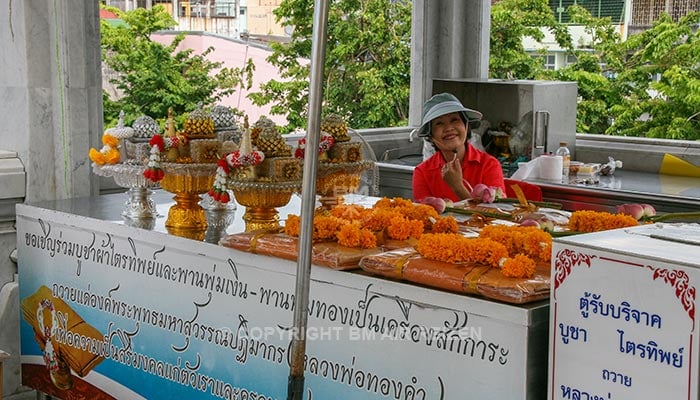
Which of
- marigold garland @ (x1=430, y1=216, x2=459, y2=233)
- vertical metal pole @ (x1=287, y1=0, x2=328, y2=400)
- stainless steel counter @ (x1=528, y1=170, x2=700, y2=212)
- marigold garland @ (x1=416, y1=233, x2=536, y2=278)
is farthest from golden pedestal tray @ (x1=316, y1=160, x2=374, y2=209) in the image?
Answer: stainless steel counter @ (x1=528, y1=170, x2=700, y2=212)

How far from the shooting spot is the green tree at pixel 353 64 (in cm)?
1358

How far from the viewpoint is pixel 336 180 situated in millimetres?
3750

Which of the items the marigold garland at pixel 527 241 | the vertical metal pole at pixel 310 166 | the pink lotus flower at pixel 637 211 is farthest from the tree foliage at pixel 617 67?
the vertical metal pole at pixel 310 166

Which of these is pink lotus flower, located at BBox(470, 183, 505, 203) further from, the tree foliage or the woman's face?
the tree foliage

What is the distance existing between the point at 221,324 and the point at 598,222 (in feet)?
4.12

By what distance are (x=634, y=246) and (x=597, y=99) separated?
37.3ft

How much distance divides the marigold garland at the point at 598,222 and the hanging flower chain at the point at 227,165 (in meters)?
1.08

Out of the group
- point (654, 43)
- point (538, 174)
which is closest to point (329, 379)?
point (538, 174)

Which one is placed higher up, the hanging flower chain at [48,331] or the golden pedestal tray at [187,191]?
the golden pedestal tray at [187,191]

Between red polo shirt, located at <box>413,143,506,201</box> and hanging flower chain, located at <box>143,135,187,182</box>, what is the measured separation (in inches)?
48.8

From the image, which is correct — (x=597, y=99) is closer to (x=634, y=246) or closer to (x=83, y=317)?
(x=83, y=317)

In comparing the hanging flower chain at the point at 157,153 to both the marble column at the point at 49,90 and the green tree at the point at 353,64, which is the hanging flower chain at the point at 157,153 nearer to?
the marble column at the point at 49,90

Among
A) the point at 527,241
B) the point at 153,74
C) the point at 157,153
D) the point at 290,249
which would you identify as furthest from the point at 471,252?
the point at 153,74

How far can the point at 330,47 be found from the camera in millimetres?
14102
